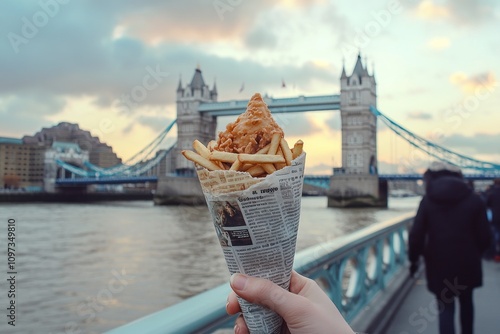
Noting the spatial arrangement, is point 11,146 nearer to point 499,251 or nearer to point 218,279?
point 218,279

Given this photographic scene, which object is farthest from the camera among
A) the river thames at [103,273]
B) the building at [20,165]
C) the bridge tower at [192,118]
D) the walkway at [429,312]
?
the bridge tower at [192,118]

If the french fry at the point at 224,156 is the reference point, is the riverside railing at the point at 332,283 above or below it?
below

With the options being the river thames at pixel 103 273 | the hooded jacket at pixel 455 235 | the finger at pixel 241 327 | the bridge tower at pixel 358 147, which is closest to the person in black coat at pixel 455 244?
the hooded jacket at pixel 455 235

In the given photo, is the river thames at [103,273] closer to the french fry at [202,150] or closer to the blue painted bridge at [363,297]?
the blue painted bridge at [363,297]

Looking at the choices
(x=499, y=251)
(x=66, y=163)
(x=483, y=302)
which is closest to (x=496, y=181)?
(x=499, y=251)

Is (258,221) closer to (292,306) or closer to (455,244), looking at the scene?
(292,306)

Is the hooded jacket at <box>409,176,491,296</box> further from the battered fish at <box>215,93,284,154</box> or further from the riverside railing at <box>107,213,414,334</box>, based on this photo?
the battered fish at <box>215,93,284,154</box>
